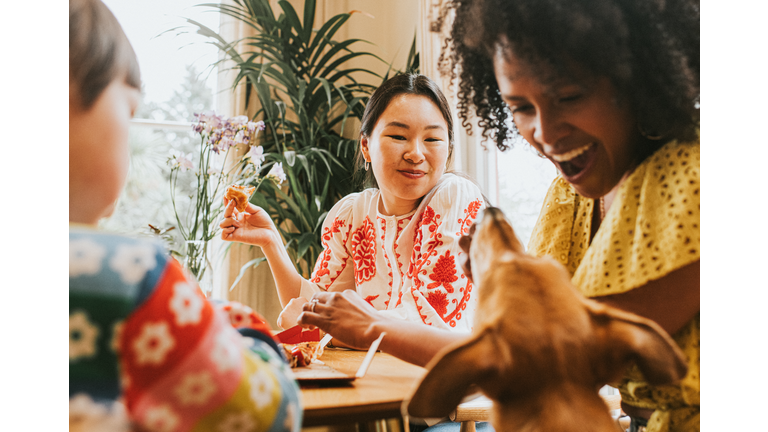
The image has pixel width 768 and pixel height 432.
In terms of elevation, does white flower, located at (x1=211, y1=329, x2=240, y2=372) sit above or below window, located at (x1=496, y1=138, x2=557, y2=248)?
below

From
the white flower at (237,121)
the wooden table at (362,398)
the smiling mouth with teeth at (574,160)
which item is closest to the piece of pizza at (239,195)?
the white flower at (237,121)

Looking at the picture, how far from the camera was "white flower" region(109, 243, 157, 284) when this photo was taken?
0.40 m

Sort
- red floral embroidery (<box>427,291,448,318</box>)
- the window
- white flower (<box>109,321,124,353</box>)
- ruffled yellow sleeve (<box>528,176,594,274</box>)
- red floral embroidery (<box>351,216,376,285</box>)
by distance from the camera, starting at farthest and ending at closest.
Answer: red floral embroidery (<box>351,216,376,285</box>) → red floral embroidery (<box>427,291,448,318</box>) → the window → ruffled yellow sleeve (<box>528,176,594,274</box>) → white flower (<box>109,321,124,353</box>)

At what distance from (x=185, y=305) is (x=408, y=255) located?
684 mm

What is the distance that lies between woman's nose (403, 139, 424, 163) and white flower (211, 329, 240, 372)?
Answer: 23.5 inches

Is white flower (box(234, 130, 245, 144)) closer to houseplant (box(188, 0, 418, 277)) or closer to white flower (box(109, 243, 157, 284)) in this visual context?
houseplant (box(188, 0, 418, 277))

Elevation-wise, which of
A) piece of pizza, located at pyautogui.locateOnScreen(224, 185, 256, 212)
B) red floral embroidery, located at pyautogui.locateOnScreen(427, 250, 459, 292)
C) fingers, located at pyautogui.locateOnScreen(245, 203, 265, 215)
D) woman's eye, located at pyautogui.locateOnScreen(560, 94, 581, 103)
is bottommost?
red floral embroidery, located at pyautogui.locateOnScreen(427, 250, 459, 292)

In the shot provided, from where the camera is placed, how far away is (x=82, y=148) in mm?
497

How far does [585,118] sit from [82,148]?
21.7 inches

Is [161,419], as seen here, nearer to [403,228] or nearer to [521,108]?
[521,108]

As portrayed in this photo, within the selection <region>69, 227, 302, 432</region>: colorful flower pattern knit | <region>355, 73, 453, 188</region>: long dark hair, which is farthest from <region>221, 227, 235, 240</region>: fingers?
<region>69, 227, 302, 432</region>: colorful flower pattern knit

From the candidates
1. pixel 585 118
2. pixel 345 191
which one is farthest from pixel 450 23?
pixel 345 191

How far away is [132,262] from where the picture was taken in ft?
1.32
